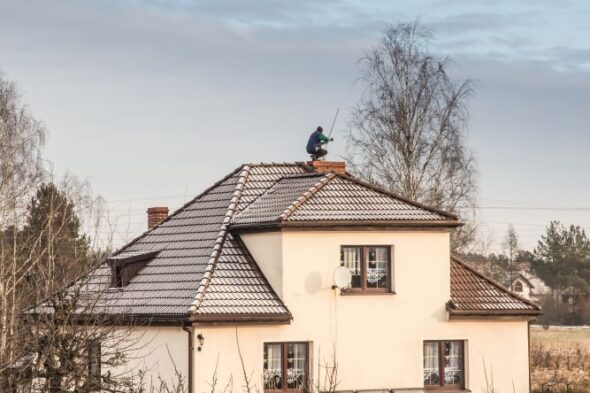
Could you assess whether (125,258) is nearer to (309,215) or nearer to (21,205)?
(309,215)

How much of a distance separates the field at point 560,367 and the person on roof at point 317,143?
951 centimetres

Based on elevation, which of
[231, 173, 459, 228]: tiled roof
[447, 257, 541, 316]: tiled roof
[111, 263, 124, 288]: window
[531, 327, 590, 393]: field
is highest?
[231, 173, 459, 228]: tiled roof

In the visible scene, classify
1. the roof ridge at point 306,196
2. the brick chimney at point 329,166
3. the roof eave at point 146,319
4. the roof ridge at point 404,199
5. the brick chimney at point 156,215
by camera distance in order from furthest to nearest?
the brick chimney at point 156,215 → the brick chimney at point 329,166 → the roof ridge at point 404,199 → the roof ridge at point 306,196 → the roof eave at point 146,319

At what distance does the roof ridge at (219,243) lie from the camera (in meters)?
29.6

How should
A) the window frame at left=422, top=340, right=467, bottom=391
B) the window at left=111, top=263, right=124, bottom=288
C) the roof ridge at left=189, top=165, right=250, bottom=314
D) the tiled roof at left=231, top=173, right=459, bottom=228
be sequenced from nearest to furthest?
the roof ridge at left=189, top=165, right=250, bottom=314 → the tiled roof at left=231, top=173, right=459, bottom=228 → the window frame at left=422, top=340, right=467, bottom=391 → the window at left=111, top=263, right=124, bottom=288

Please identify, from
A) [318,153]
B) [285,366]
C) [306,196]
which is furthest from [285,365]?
[318,153]

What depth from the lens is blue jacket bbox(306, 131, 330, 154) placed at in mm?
34875

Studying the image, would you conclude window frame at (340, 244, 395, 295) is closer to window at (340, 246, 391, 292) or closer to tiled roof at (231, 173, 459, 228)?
window at (340, 246, 391, 292)

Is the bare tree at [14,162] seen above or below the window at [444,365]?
above

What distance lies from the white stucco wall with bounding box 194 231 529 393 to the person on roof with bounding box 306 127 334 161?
423 cm

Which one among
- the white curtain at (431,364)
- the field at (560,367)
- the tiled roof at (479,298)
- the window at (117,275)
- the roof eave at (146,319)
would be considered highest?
the window at (117,275)

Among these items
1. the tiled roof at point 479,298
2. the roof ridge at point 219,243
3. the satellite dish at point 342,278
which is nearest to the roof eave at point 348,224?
the roof ridge at point 219,243

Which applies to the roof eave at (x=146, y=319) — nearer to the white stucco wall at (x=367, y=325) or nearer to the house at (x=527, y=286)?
the white stucco wall at (x=367, y=325)

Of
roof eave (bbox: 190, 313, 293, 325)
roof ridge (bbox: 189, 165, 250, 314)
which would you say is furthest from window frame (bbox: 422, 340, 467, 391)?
roof ridge (bbox: 189, 165, 250, 314)
